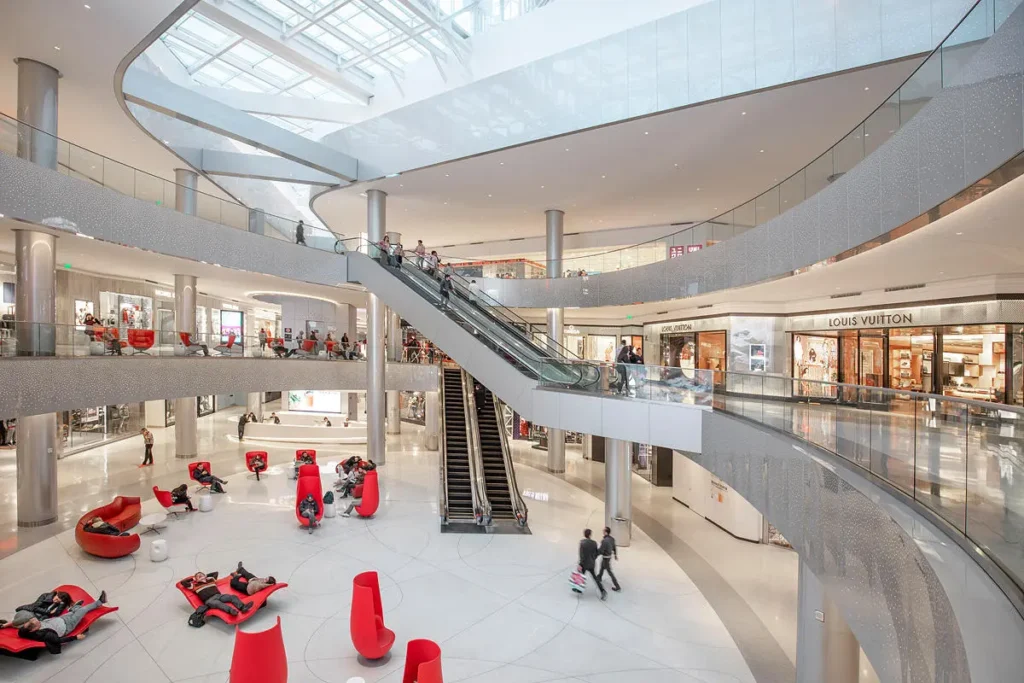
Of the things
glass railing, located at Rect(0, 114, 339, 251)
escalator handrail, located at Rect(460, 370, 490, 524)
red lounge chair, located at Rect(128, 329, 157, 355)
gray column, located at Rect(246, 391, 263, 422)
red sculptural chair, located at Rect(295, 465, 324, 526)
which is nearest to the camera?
glass railing, located at Rect(0, 114, 339, 251)

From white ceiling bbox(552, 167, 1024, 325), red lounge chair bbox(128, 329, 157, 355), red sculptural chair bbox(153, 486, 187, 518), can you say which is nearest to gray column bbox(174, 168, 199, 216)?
red lounge chair bbox(128, 329, 157, 355)

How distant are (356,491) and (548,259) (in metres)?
12.7

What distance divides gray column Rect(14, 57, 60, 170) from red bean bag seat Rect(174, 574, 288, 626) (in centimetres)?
928

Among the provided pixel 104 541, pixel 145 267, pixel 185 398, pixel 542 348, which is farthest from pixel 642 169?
pixel 185 398

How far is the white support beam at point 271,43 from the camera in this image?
1604cm

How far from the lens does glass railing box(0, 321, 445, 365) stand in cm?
1179

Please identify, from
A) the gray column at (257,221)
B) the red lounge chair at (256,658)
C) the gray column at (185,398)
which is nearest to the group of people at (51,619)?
the red lounge chair at (256,658)

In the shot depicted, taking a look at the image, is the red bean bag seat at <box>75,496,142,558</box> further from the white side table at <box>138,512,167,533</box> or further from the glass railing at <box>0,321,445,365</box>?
the glass railing at <box>0,321,445,365</box>

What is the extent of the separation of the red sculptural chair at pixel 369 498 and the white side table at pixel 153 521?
15.2ft

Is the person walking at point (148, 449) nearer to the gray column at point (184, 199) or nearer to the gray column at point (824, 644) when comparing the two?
the gray column at point (184, 199)

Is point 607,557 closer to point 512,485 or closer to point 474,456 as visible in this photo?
point 512,485

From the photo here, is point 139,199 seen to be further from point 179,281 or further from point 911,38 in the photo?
point 911,38

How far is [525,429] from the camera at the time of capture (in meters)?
31.0

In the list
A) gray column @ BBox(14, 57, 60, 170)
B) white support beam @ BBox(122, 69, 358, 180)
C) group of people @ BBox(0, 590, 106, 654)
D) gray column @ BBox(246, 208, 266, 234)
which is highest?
white support beam @ BBox(122, 69, 358, 180)
